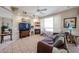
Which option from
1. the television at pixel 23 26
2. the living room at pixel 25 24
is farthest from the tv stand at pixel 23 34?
the television at pixel 23 26

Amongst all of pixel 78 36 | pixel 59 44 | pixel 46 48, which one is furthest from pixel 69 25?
pixel 46 48

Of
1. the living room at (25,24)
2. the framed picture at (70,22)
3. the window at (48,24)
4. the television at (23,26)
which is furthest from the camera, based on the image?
the window at (48,24)

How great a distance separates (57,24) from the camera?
962cm

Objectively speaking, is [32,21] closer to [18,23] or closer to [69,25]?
[18,23]

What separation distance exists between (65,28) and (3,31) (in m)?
4.87

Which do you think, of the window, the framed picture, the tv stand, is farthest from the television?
the framed picture

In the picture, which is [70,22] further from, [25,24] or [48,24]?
[25,24]

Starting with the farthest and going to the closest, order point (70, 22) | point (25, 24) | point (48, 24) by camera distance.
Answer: point (48, 24), point (25, 24), point (70, 22)

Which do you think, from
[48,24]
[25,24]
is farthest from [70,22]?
[25,24]

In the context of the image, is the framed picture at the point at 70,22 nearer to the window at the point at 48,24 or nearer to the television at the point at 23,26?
the window at the point at 48,24

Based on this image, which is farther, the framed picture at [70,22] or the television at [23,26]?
the television at [23,26]

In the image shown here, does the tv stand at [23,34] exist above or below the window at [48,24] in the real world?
below
